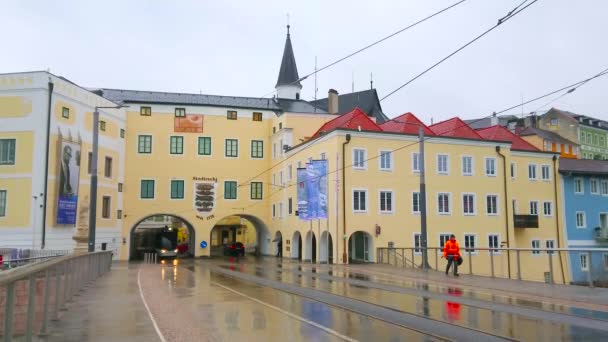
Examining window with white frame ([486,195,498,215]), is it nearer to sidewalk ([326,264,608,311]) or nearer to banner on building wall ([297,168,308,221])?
banner on building wall ([297,168,308,221])

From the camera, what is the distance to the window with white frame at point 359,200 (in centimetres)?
3822

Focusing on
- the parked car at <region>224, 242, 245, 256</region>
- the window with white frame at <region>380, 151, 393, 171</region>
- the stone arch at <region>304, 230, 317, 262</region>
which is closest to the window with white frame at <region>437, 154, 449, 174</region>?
the window with white frame at <region>380, 151, 393, 171</region>

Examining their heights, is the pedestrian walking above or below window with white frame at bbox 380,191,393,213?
below

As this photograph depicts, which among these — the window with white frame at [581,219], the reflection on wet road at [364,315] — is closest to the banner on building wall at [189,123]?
the reflection on wet road at [364,315]

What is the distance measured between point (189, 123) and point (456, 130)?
942 inches

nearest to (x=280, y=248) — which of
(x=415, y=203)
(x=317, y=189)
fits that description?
(x=317, y=189)

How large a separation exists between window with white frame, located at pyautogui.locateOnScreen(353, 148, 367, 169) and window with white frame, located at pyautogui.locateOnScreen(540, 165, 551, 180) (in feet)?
64.7

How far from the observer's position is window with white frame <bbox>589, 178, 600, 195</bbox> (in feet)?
171

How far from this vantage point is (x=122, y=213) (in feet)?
159

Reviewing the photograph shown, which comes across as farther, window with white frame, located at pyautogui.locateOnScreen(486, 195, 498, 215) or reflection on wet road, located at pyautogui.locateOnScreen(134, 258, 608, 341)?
window with white frame, located at pyautogui.locateOnScreen(486, 195, 498, 215)

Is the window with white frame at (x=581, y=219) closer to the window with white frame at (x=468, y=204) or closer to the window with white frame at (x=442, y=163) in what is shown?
the window with white frame at (x=468, y=204)

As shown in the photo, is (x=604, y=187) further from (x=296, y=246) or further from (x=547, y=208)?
(x=296, y=246)

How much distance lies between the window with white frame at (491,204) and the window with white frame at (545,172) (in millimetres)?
8167

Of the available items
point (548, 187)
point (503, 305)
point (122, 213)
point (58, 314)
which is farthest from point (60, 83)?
point (548, 187)
